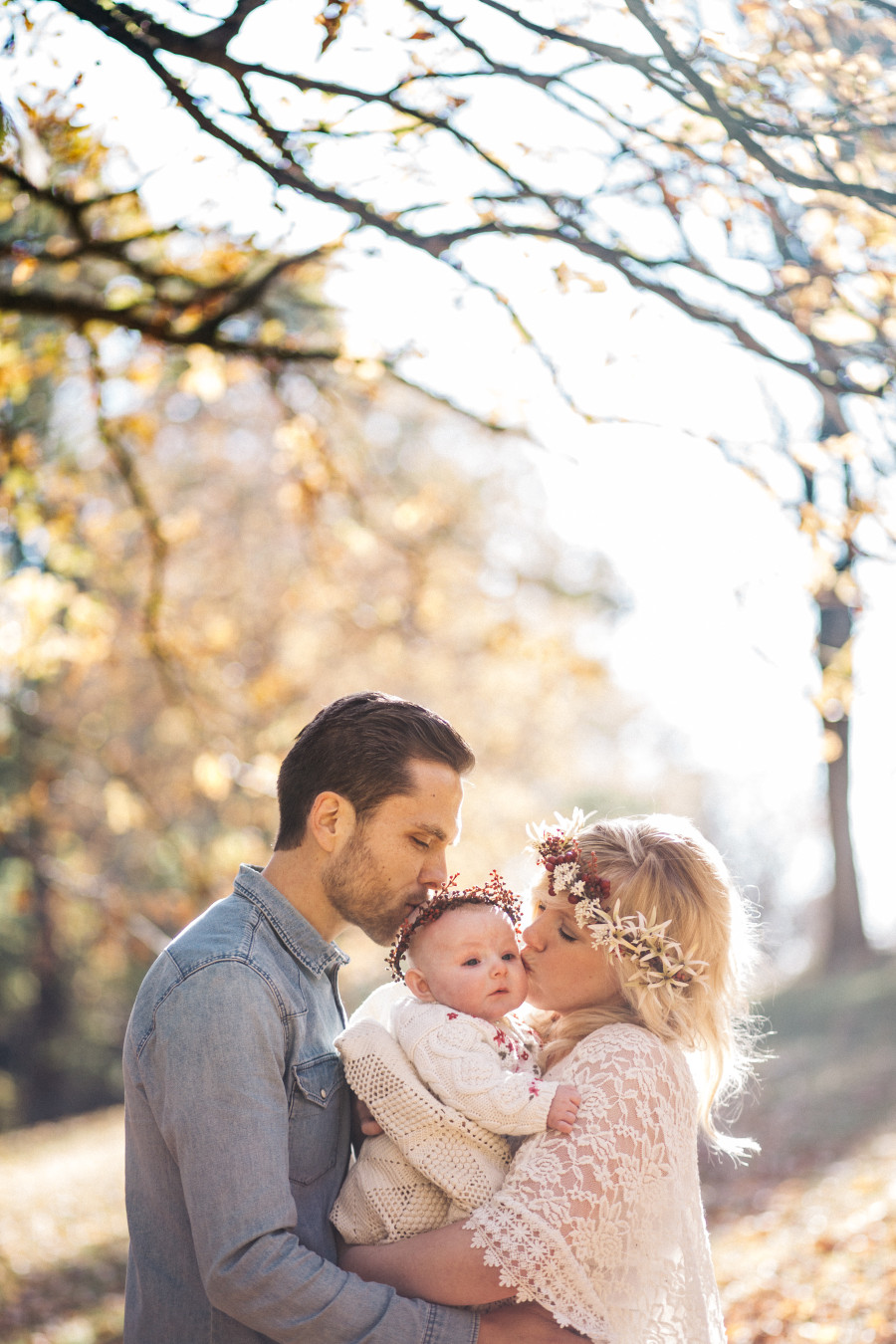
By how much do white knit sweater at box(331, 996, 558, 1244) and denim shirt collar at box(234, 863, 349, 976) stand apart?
0.64 feet

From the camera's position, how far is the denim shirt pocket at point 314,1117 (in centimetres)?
242

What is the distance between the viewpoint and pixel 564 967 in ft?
9.06

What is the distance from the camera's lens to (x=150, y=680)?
15.2 meters

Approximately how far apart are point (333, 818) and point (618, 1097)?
894 mm

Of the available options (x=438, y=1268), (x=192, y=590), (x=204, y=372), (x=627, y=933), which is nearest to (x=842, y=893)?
(x=192, y=590)

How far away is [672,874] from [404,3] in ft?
8.40

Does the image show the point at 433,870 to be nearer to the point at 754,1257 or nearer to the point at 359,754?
the point at 359,754

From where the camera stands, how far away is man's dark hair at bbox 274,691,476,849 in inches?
104

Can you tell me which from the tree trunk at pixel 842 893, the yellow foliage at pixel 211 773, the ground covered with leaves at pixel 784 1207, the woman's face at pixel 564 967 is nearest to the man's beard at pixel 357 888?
the woman's face at pixel 564 967

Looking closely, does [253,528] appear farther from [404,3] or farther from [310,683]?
[404,3]

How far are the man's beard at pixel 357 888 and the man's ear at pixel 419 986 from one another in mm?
164

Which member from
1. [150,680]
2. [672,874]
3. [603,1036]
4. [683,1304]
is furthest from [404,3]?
[150,680]

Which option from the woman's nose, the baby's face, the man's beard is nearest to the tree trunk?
the woman's nose

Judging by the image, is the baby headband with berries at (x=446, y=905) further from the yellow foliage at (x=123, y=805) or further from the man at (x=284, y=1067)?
the yellow foliage at (x=123, y=805)
